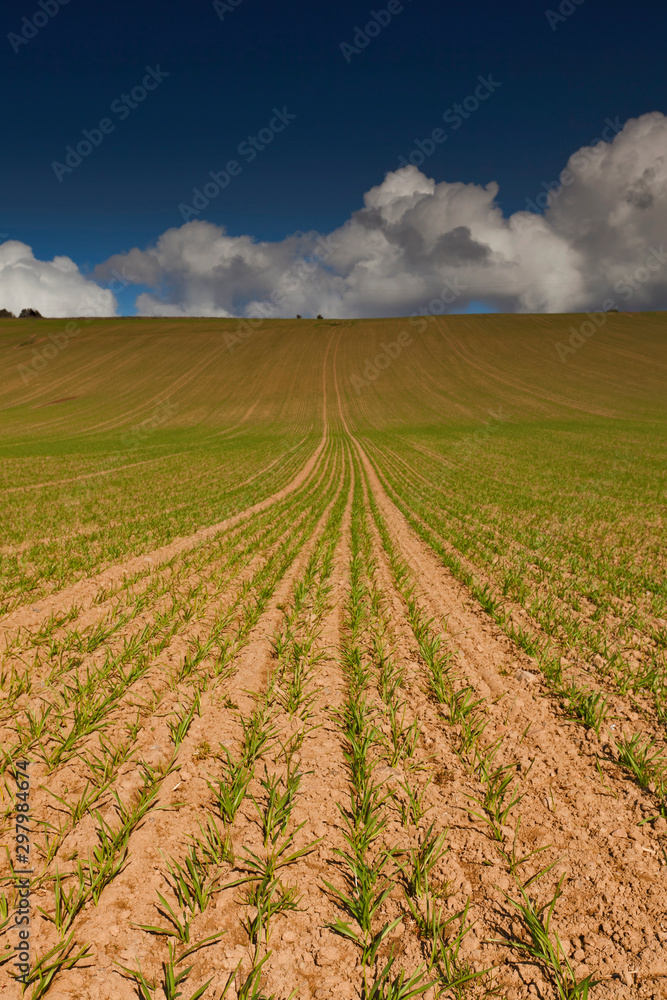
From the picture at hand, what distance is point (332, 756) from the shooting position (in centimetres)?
353

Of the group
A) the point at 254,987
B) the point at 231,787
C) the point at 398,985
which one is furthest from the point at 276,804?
the point at 398,985

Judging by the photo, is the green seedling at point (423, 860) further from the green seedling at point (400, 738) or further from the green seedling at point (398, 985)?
the green seedling at point (400, 738)

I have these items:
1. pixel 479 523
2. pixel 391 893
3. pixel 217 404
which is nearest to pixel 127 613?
pixel 391 893

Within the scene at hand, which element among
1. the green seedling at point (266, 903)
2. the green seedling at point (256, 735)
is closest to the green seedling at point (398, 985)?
the green seedling at point (266, 903)

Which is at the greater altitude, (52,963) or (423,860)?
(52,963)

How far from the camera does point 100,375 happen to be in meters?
72.3

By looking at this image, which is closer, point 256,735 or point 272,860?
point 272,860

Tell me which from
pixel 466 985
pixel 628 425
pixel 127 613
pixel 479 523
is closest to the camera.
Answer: pixel 466 985

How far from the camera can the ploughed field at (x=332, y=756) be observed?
2.12 m

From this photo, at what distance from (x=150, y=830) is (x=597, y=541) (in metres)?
10.9

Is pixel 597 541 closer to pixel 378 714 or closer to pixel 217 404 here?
pixel 378 714

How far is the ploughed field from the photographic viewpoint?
6.95 ft

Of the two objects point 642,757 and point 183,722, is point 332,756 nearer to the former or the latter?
point 183,722

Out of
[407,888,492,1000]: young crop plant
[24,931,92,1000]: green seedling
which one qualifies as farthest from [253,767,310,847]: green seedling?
[24,931,92,1000]: green seedling
